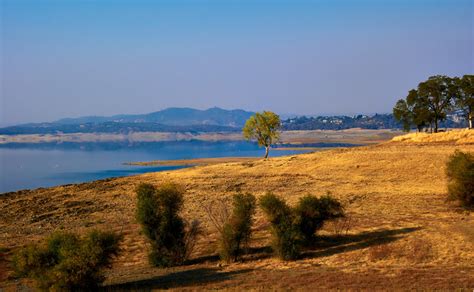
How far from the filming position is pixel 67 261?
72.6ft

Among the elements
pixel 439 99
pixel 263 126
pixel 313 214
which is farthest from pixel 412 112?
pixel 313 214

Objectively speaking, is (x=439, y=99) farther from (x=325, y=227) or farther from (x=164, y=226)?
(x=164, y=226)

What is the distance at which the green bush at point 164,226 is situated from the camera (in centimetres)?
2873

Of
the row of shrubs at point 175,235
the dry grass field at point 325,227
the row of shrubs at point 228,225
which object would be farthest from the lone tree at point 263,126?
the row of shrubs at point 228,225

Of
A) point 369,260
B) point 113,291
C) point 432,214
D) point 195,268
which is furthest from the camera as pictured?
point 432,214

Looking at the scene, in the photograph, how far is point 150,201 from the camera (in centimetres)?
2955

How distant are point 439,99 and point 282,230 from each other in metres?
60.9

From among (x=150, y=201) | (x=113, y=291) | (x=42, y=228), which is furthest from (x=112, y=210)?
(x=113, y=291)

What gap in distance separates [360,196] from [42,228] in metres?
27.3

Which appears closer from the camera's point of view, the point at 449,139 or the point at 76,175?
the point at 449,139

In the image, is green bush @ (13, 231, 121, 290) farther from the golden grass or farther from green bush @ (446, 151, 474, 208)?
the golden grass

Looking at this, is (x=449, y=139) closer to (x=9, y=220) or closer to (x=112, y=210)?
(x=112, y=210)

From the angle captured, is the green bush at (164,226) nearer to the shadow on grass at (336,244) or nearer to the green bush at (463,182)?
the shadow on grass at (336,244)

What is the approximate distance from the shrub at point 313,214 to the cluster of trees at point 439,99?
53732 mm
